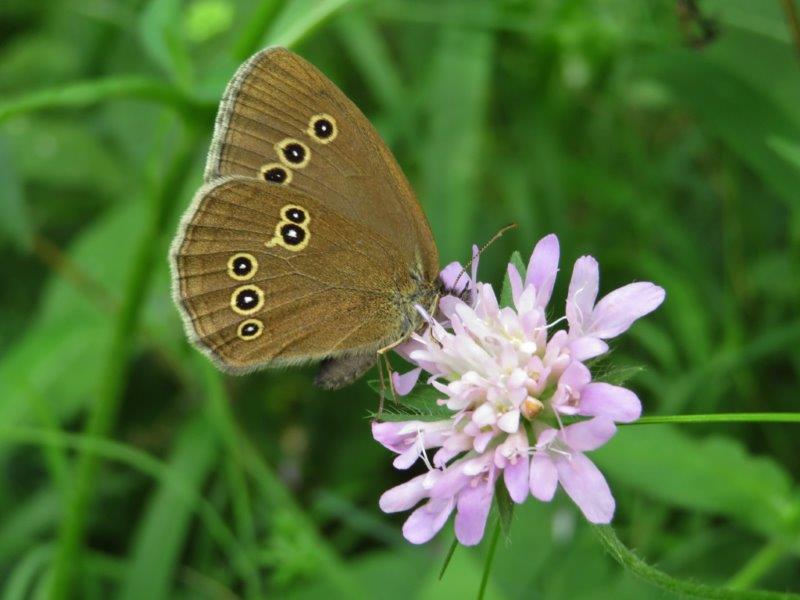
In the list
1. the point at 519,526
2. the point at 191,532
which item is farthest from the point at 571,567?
the point at 191,532

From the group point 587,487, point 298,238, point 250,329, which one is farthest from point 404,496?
point 298,238

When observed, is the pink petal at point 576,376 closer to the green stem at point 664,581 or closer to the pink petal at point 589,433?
the pink petal at point 589,433

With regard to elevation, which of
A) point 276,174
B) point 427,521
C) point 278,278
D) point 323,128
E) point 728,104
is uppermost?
point 728,104

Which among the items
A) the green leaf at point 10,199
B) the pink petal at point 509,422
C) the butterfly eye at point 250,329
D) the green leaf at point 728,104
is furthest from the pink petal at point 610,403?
the green leaf at point 10,199

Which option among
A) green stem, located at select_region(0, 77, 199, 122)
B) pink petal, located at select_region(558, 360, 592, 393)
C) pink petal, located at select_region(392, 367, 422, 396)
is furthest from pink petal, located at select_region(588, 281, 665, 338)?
green stem, located at select_region(0, 77, 199, 122)

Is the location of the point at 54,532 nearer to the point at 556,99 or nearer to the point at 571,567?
the point at 571,567

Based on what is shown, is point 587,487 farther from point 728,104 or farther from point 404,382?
→ point 728,104

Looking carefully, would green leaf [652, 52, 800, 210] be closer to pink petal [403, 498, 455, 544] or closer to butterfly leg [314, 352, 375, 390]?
butterfly leg [314, 352, 375, 390]
